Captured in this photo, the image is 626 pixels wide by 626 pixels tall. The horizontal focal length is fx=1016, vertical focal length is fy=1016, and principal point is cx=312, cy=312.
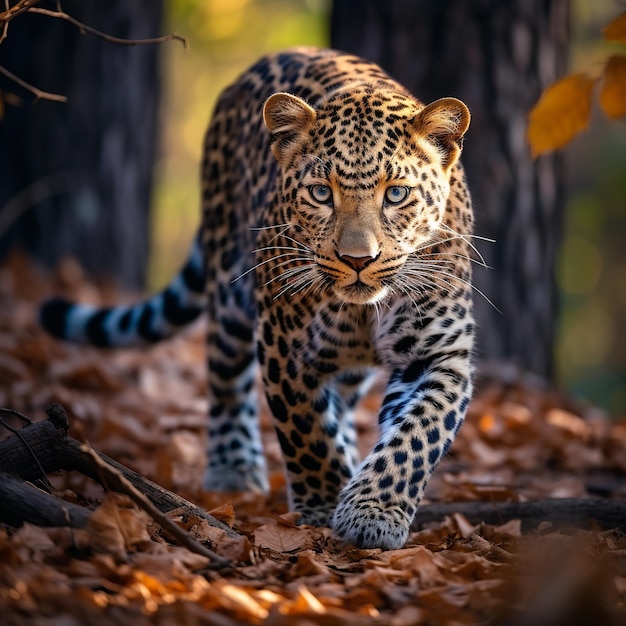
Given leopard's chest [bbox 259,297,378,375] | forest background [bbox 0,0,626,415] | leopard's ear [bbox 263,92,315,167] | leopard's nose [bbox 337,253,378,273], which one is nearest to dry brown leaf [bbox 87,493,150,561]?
leopard's nose [bbox 337,253,378,273]

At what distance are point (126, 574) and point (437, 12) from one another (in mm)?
6310

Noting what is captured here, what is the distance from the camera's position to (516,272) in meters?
8.78

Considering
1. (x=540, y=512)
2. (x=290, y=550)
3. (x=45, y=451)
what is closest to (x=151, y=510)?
(x=45, y=451)

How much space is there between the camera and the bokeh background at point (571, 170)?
1050 inches

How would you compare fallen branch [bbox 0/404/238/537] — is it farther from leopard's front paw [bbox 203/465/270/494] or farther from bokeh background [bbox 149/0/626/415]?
bokeh background [bbox 149/0/626/415]

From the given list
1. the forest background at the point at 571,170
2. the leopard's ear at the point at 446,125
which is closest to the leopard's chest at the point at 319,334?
the leopard's ear at the point at 446,125

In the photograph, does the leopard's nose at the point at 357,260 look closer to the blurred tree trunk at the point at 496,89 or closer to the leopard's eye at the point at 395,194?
the leopard's eye at the point at 395,194

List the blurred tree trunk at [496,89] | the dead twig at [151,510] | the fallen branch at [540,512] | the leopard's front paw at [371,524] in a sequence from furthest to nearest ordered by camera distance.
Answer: the blurred tree trunk at [496,89], the fallen branch at [540,512], the leopard's front paw at [371,524], the dead twig at [151,510]

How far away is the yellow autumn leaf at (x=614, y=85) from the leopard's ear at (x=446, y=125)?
773 mm

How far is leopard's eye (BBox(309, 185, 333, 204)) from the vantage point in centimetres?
471

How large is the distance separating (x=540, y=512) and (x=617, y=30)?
7.16ft

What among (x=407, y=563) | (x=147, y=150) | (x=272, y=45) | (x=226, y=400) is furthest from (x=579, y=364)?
(x=407, y=563)

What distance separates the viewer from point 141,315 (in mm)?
7125

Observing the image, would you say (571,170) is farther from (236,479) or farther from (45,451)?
(45,451)
